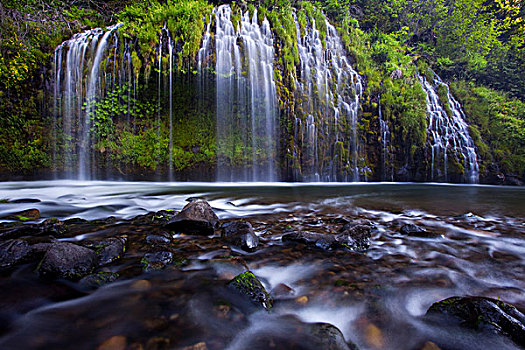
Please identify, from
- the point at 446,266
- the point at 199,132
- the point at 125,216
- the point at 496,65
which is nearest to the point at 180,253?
the point at 125,216

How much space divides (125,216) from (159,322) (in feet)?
9.87

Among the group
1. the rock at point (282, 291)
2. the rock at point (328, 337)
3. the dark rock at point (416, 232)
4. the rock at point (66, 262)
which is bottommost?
the rock at point (282, 291)

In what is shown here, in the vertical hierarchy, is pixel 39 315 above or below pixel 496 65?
below

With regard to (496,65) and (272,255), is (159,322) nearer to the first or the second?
(272,255)

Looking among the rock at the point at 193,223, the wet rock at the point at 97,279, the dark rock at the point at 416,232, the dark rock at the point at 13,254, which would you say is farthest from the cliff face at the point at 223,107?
the wet rock at the point at 97,279

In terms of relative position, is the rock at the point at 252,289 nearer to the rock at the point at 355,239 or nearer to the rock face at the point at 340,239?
the rock face at the point at 340,239

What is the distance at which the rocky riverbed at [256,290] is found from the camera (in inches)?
43.4

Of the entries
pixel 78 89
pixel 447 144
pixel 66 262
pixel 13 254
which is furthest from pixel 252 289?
pixel 447 144

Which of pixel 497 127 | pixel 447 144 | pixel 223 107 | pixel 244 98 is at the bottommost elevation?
pixel 447 144

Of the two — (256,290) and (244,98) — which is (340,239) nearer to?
(256,290)

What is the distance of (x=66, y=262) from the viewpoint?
1.64 metres

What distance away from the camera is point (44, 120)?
938cm

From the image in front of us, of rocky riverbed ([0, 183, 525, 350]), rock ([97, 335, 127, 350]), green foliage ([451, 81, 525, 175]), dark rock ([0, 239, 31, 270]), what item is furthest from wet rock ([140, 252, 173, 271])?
green foliage ([451, 81, 525, 175])

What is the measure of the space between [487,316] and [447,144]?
1391cm
